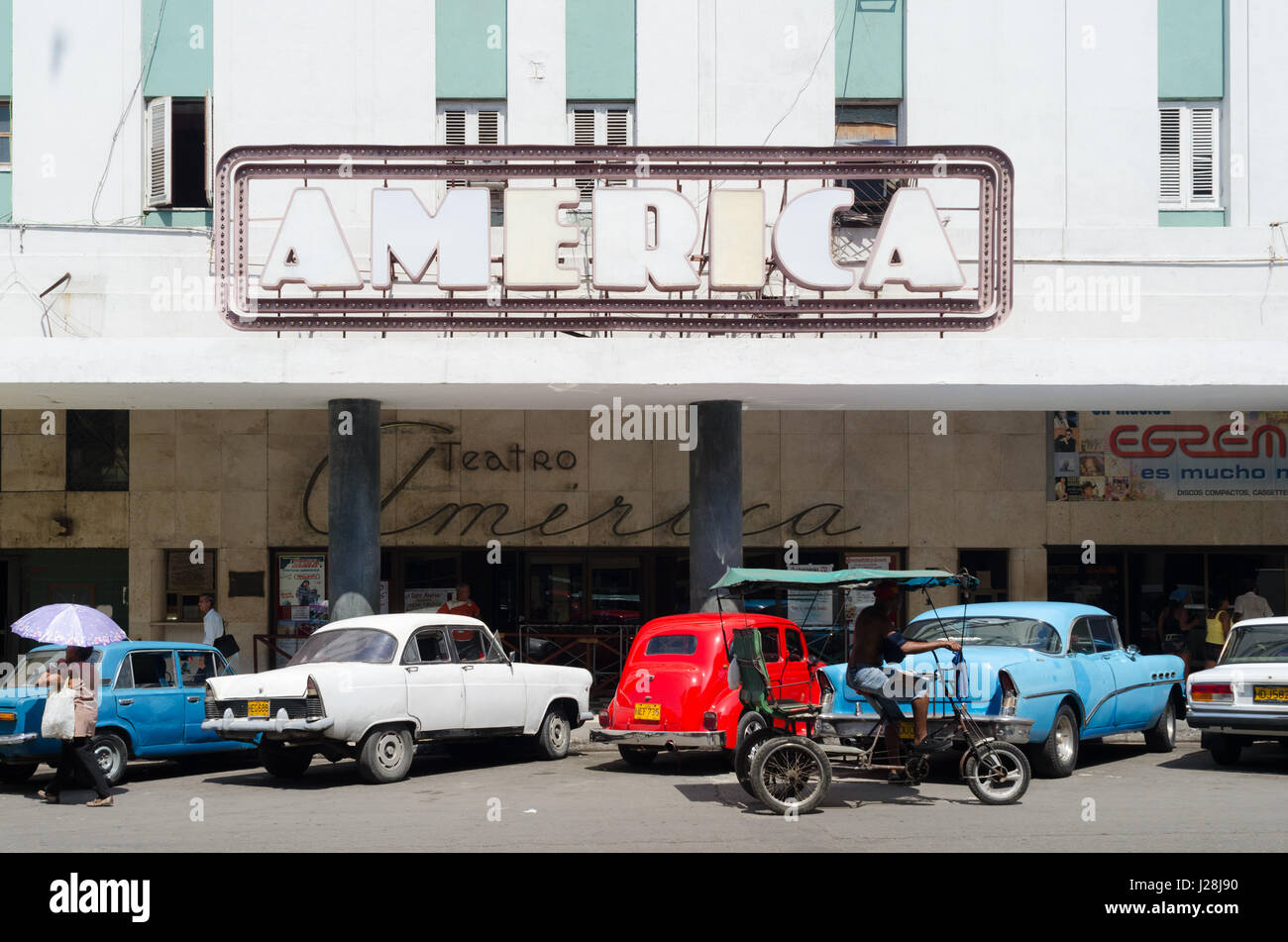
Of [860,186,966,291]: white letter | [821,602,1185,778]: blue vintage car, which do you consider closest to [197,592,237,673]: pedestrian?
[821,602,1185,778]: blue vintage car

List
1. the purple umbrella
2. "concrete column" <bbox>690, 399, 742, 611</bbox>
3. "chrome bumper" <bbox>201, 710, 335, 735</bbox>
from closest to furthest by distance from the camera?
"chrome bumper" <bbox>201, 710, 335, 735</bbox>, the purple umbrella, "concrete column" <bbox>690, 399, 742, 611</bbox>

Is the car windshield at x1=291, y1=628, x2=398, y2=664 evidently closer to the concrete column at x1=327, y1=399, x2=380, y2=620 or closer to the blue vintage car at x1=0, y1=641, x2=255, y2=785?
the blue vintage car at x1=0, y1=641, x2=255, y2=785

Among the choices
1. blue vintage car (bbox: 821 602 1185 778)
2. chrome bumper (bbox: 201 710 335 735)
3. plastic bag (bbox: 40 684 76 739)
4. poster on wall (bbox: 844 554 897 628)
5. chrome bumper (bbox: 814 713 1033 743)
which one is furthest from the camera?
poster on wall (bbox: 844 554 897 628)

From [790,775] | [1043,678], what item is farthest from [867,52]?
[790,775]

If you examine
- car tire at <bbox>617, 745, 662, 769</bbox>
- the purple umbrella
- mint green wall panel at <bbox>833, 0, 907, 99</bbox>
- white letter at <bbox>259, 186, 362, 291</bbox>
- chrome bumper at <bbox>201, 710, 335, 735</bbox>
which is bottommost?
car tire at <bbox>617, 745, 662, 769</bbox>

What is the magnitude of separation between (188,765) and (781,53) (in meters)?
12.5

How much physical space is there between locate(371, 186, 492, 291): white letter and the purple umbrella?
5.51 m

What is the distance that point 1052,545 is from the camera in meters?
20.8

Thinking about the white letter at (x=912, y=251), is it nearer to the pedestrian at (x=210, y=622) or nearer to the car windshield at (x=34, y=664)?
the pedestrian at (x=210, y=622)

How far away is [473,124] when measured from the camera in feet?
64.8

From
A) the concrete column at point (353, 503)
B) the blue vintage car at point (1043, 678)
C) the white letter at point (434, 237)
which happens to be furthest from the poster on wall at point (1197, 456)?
the concrete column at point (353, 503)

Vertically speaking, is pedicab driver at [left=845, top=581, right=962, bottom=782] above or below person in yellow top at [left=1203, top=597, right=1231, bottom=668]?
above

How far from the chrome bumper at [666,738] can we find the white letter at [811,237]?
628cm

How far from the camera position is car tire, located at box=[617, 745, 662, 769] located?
14109mm
